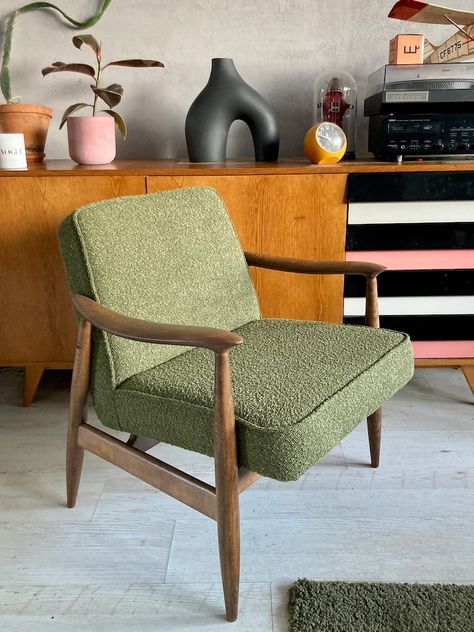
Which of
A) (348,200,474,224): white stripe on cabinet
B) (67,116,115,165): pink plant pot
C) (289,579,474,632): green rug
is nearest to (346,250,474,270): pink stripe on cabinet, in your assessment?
(348,200,474,224): white stripe on cabinet

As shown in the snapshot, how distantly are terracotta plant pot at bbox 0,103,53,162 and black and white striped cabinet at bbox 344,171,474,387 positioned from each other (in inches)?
45.5

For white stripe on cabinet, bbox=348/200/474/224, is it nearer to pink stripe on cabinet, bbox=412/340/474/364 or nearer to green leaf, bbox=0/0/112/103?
pink stripe on cabinet, bbox=412/340/474/364

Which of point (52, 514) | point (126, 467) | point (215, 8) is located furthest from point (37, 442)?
point (215, 8)

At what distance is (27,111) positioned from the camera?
6.91 ft

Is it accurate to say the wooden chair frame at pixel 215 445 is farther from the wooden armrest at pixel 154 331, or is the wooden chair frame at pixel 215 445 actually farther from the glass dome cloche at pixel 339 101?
the glass dome cloche at pixel 339 101

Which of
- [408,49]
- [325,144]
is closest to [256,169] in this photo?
[325,144]

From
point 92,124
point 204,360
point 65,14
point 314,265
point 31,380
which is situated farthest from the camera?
point 65,14

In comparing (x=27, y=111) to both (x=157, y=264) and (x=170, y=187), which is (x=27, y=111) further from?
(x=157, y=264)

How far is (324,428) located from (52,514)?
2.82 ft

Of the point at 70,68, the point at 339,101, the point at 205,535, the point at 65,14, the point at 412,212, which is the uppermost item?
the point at 65,14

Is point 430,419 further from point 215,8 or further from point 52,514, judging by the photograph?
point 215,8

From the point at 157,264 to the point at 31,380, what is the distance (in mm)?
924

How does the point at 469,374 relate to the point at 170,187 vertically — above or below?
below

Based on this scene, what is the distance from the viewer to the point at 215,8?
2314mm
